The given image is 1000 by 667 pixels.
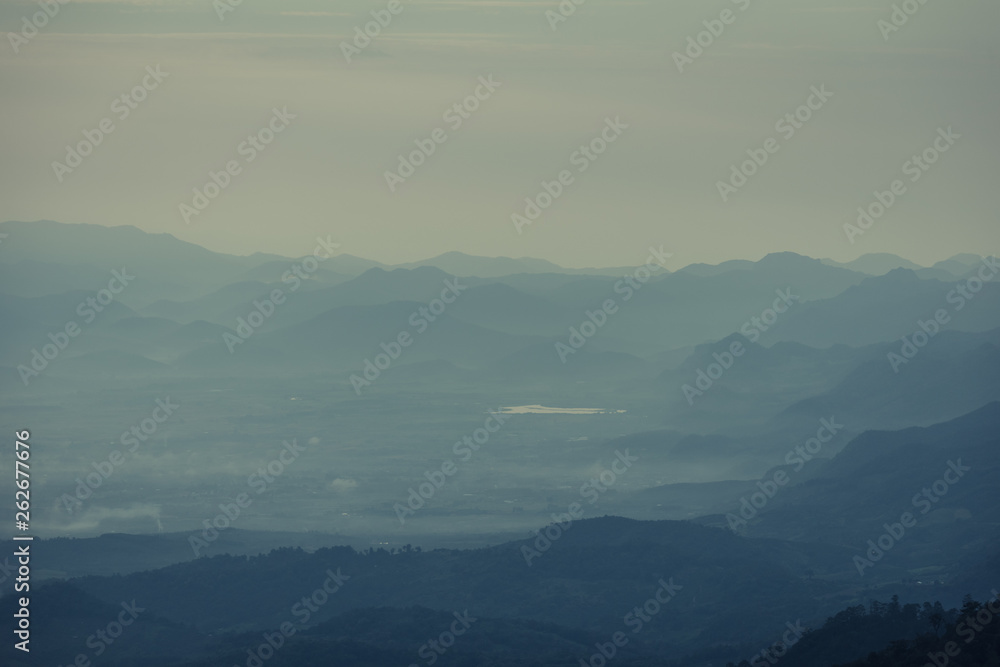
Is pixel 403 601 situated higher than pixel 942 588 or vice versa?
pixel 942 588

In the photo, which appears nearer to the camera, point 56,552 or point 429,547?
point 56,552

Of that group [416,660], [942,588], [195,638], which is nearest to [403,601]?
[195,638]

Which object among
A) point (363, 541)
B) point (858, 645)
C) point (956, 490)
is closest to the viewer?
point (858, 645)

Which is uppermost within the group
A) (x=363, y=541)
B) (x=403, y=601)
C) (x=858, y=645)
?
(x=858, y=645)

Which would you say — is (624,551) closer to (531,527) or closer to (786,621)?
(786,621)

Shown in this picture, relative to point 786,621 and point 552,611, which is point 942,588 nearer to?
point 786,621

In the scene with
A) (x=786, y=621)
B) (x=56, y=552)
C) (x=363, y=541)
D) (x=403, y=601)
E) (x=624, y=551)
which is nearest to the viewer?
(x=786, y=621)

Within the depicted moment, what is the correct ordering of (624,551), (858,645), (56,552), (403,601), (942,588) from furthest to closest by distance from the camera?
1. (56,552)
2. (624,551)
3. (403,601)
4. (942,588)
5. (858,645)

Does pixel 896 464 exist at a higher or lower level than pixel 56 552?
higher

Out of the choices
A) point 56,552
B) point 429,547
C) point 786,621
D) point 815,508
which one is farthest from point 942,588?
point 56,552

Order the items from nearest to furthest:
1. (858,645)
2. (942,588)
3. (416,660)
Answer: (858,645) → (416,660) → (942,588)
